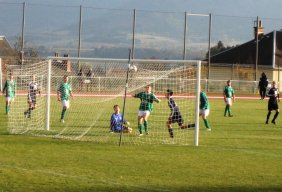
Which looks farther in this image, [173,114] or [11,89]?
[11,89]

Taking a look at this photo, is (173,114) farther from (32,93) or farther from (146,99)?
(32,93)

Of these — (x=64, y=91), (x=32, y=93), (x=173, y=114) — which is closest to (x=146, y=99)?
(x=173, y=114)

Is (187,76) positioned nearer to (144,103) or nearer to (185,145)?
(144,103)

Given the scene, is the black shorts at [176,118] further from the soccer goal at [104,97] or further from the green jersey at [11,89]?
the green jersey at [11,89]

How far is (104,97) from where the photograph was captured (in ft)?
84.7

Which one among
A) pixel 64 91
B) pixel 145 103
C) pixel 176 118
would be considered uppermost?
pixel 64 91

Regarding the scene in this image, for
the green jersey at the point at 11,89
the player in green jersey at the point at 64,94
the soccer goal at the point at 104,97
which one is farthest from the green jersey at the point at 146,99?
the green jersey at the point at 11,89

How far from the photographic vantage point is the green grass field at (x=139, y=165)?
12664 millimetres

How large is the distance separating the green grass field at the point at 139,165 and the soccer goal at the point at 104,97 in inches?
47.8

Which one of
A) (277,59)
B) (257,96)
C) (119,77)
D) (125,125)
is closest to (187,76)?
(119,77)

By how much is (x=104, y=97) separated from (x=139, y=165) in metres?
11.1

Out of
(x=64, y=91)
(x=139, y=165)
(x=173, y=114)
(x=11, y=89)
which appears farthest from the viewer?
(x=11, y=89)

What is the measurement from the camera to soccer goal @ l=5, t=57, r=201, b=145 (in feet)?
66.6

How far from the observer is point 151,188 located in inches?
488
